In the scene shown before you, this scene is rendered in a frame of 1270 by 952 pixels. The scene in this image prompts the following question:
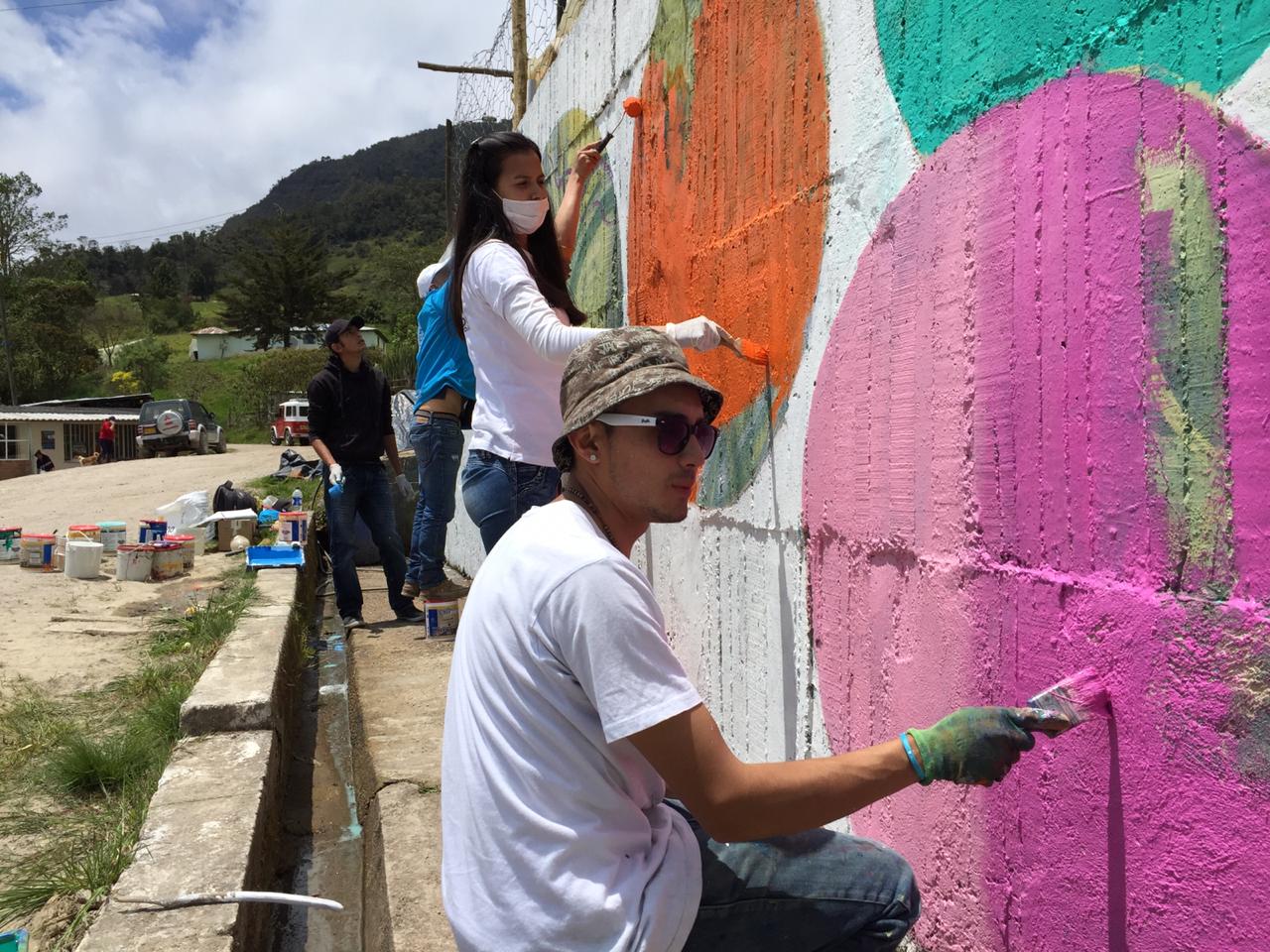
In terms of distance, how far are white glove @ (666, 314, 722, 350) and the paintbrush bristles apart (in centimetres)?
125

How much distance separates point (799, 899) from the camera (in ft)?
4.78

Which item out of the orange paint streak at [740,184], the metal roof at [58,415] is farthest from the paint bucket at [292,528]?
the metal roof at [58,415]

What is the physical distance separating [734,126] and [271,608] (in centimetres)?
368

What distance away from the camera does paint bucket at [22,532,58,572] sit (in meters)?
8.55

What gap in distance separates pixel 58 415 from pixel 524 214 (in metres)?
40.2

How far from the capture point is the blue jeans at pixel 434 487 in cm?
402

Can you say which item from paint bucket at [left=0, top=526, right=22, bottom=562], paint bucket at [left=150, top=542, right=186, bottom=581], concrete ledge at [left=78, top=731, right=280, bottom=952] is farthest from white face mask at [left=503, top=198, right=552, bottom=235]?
paint bucket at [left=0, top=526, right=22, bottom=562]

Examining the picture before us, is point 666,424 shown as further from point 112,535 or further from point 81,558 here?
point 112,535

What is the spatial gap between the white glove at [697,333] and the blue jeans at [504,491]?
755 mm

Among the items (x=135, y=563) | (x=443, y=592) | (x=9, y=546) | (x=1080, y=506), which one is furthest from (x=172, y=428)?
(x=1080, y=506)

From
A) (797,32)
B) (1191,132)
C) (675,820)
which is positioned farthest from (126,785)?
(1191,132)

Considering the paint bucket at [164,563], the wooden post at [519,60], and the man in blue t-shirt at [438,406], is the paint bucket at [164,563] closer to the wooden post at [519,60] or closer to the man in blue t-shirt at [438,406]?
A: the wooden post at [519,60]

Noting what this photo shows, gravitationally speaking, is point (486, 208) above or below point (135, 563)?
above

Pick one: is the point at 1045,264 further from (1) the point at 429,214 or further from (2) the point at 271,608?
(1) the point at 429,214
